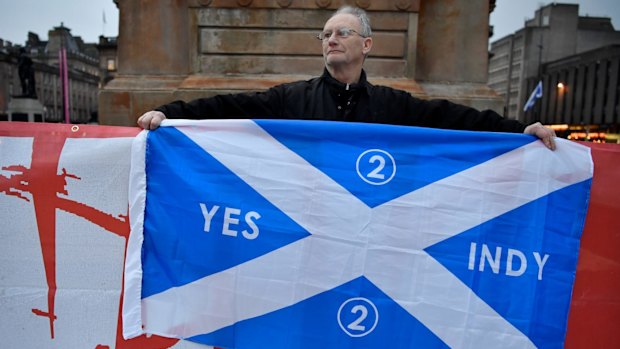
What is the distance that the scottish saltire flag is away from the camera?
2283 millimetres

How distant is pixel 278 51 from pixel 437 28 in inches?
99.6

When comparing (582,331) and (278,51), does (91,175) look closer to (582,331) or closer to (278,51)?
(582,331)

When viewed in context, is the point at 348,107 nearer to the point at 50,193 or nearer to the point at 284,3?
the point at 50,193

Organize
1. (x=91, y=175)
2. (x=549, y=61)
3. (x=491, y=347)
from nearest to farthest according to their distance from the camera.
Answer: (x=491, y=347), (x=91, y=175), (x=549, y=61)

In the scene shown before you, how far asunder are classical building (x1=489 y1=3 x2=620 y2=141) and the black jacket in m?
56.7

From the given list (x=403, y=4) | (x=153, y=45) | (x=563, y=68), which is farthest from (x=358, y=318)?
(x=563, y=68)

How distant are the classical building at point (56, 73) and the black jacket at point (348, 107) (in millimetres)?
64783

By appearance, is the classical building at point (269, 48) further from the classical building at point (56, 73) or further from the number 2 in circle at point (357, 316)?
the classical building at point (56, 73)

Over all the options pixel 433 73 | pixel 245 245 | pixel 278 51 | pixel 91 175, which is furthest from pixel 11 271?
pixel 433 73

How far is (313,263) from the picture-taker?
91.0 inches

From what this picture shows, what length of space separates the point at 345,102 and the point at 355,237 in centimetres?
80

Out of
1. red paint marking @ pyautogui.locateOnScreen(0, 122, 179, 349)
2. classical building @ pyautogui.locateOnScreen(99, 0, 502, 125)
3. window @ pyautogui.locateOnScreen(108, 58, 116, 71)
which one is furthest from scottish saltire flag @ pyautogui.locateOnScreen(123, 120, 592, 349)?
window @ pyautogui.locateOnScreen(108, 58, 116, 71)

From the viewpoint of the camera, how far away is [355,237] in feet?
7.57

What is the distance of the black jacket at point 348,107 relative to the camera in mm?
2623
